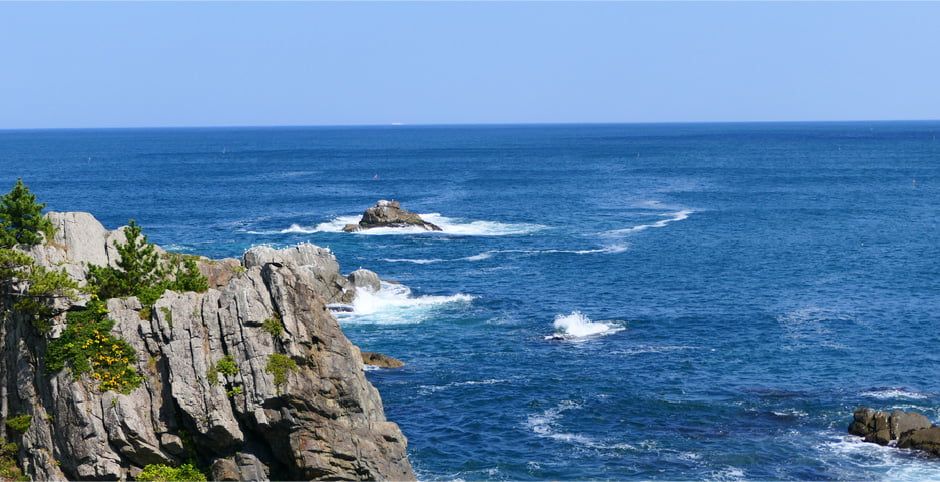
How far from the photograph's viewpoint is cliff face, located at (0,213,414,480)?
42594mm

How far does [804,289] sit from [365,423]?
201 feet

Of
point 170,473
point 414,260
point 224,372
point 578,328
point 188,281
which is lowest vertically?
point 578,328

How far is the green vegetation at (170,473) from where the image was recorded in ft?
140

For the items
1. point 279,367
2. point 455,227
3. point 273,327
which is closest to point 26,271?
point 273,327

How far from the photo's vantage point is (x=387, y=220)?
131 metres

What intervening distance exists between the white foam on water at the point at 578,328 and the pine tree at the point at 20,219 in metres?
41.6

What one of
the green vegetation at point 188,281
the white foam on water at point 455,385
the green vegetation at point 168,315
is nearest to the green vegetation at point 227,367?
the green vegetation at point 168,315

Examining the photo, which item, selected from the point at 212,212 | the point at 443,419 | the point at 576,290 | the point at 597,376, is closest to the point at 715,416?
the point at 597,376

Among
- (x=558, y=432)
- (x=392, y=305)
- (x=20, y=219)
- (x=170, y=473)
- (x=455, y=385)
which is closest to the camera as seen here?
(x=170, y=473)

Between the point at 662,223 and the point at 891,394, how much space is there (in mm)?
75680

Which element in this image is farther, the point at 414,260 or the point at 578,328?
the point at 414,260

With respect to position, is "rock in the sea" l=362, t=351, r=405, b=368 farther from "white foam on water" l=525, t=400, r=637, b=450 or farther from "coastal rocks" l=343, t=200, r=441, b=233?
"coastal rocks" l=343, t=200, r=441, b=233

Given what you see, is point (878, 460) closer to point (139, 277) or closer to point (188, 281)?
point (188, 281)

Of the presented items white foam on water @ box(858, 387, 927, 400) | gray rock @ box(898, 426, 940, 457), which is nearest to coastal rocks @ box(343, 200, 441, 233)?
white foam on water @ box(858, 387, 927, 400)
